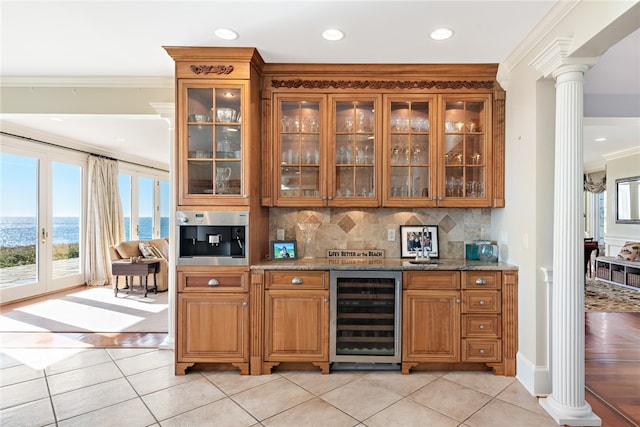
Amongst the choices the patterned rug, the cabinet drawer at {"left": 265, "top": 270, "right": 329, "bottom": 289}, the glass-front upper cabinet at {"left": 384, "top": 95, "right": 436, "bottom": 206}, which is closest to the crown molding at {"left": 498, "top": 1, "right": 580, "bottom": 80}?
the glass-front upper cabinet at {"left": 384, "top": 95, "right": 436, "bottom": 206}

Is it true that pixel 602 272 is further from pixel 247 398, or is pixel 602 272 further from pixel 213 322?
pixel 213 322

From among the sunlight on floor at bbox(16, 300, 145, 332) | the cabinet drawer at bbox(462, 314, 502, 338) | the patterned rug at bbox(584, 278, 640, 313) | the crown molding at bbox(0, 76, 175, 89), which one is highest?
the crown molding at bbox(0, 76, 175, 89)

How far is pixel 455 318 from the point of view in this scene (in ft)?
9.62

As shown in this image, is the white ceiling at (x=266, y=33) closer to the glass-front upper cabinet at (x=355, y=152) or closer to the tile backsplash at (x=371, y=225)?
the glass-front upper cabinet at (x=355, y=152)

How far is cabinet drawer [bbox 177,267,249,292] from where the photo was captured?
2.93 m

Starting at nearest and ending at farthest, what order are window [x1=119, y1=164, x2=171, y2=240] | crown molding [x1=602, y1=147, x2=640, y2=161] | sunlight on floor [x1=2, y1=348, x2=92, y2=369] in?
sunlight on floor [x1=2, y1=348, x2=92, y2=369]
crown molding [x1=602, y1=147, x2=640, y2=161]
window [x1=119, y1=164, x2=171, y2=240]

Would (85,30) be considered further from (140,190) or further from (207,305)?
(140,190)

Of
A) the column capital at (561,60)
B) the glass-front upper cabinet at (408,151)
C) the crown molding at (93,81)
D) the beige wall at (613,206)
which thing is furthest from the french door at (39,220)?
the beige wall at (613,206)

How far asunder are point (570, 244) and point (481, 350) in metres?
1.19

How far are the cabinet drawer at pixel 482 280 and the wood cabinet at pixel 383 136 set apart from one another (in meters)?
0.65

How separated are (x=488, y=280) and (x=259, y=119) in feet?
8.19

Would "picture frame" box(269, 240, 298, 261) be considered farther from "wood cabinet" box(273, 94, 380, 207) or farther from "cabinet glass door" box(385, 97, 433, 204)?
"cabinet glass door" box(385, 97, 433, 204)

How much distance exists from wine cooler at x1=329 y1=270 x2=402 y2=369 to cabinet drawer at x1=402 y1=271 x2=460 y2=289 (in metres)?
0.08

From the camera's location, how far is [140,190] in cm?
856
